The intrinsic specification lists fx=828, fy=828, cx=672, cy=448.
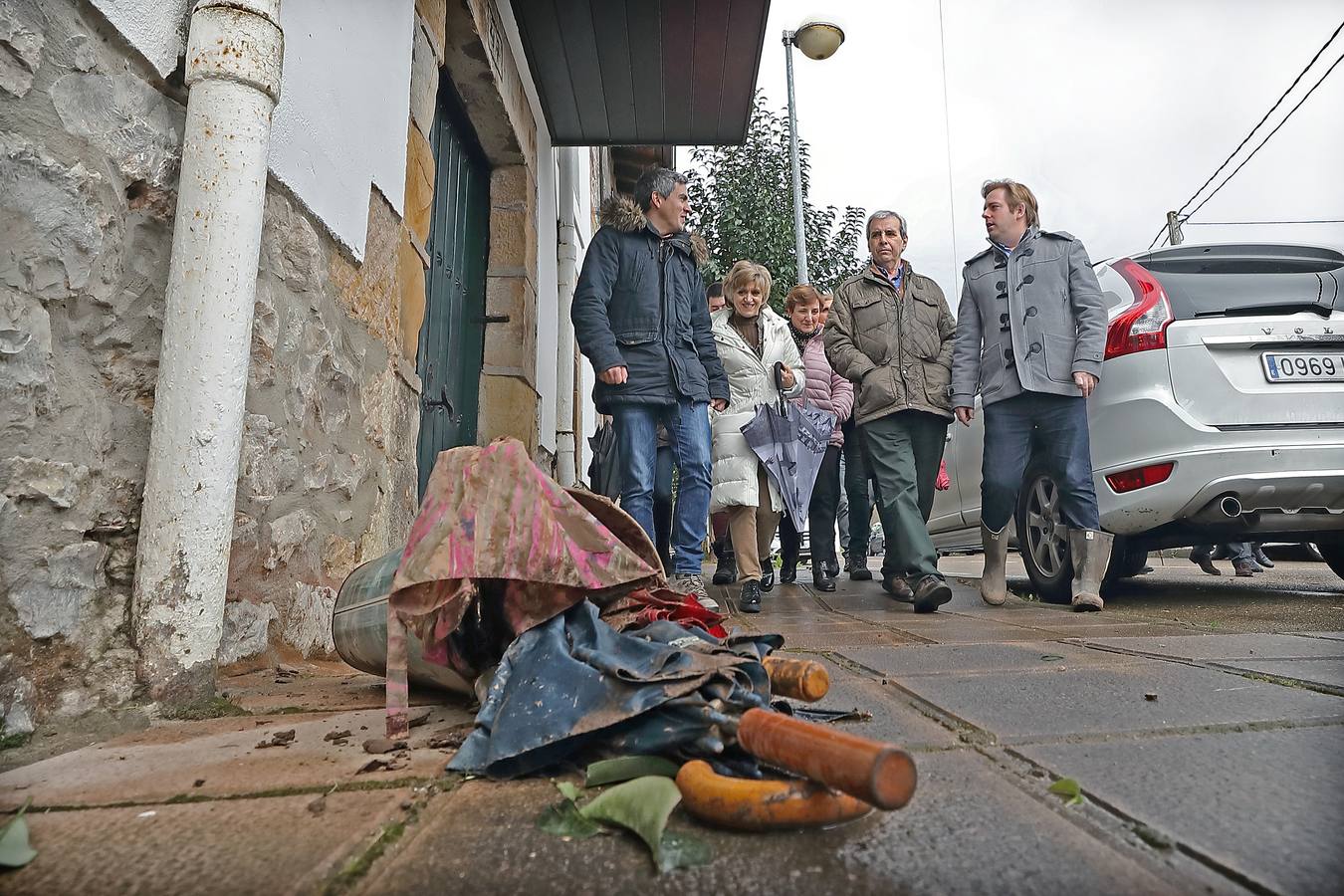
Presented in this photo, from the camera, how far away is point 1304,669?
190cm

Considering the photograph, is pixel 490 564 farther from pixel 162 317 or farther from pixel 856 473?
pixel 856 473

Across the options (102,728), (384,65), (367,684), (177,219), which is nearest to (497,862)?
(102,728)

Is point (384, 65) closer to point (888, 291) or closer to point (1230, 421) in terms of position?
point (888, 291)

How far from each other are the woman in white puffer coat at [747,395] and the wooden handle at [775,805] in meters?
3.07

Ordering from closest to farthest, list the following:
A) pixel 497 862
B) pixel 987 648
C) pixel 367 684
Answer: pixel 497 862 < pixel 367 684 < pixel 987 648

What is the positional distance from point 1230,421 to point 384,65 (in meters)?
3.60

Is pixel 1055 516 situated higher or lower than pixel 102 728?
higher

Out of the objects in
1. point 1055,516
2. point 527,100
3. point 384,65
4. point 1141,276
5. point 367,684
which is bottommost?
point 367,684

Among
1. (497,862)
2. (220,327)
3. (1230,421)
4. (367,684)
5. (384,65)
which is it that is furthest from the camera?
(1230,421)

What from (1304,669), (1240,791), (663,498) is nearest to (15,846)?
(1240,791)

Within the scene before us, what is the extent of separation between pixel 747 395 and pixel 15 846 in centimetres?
379

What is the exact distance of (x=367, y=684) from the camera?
2010 millimetres

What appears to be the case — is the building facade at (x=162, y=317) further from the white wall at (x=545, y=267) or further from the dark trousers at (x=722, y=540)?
the dark trousers at (x=722, y=540)

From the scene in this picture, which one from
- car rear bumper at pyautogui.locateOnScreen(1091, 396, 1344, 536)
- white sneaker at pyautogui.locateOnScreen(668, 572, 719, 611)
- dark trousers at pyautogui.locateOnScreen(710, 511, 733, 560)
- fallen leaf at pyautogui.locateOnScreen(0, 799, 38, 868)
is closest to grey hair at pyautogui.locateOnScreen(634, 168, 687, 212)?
white sneaker at pyautogui.locateOnScreen(668, 572, 719, 611)
